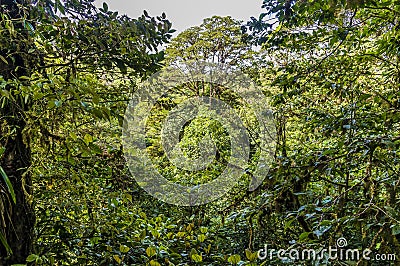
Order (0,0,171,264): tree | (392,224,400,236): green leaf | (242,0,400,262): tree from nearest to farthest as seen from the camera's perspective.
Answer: (392,224,400,236): green leaf, (242,0,400,262): tree, (0,0,171,264): tree

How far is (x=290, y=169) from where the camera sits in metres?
1.04

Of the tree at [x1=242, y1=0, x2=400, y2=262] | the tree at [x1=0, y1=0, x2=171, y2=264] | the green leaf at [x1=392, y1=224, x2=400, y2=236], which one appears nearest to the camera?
the green leaf at [x1=392, y1=224, x2=400, y2=236]

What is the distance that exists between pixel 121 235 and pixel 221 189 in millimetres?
1509

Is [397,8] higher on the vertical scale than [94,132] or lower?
higher

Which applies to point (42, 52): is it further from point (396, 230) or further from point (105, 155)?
point (396, 230)

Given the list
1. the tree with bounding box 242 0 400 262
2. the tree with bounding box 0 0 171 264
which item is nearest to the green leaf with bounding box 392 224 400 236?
the tree with bounding box 242 0 400 262

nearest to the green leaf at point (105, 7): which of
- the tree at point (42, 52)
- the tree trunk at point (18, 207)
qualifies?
the tree at point (42, 52)

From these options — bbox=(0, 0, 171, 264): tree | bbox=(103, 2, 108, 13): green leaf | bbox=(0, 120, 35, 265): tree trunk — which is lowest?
bbox=(0, 120, 35, 265): tree trunk

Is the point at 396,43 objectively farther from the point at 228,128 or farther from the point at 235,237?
the point at 228,128

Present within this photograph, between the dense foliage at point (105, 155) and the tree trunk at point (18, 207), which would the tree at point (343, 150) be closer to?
the dense foliage at point (105, 155)

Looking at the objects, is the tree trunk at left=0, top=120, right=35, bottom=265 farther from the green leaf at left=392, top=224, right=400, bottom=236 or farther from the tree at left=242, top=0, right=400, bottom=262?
the green leaf at left=392, top=224, right=400, bottom=236

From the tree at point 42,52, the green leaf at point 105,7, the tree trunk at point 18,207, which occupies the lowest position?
the tree trunk at point 18,207

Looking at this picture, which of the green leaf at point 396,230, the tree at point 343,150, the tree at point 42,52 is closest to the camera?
the green leaf at point 396,230

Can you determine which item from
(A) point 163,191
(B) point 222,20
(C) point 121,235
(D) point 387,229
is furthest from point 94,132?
(B) point 222,20
